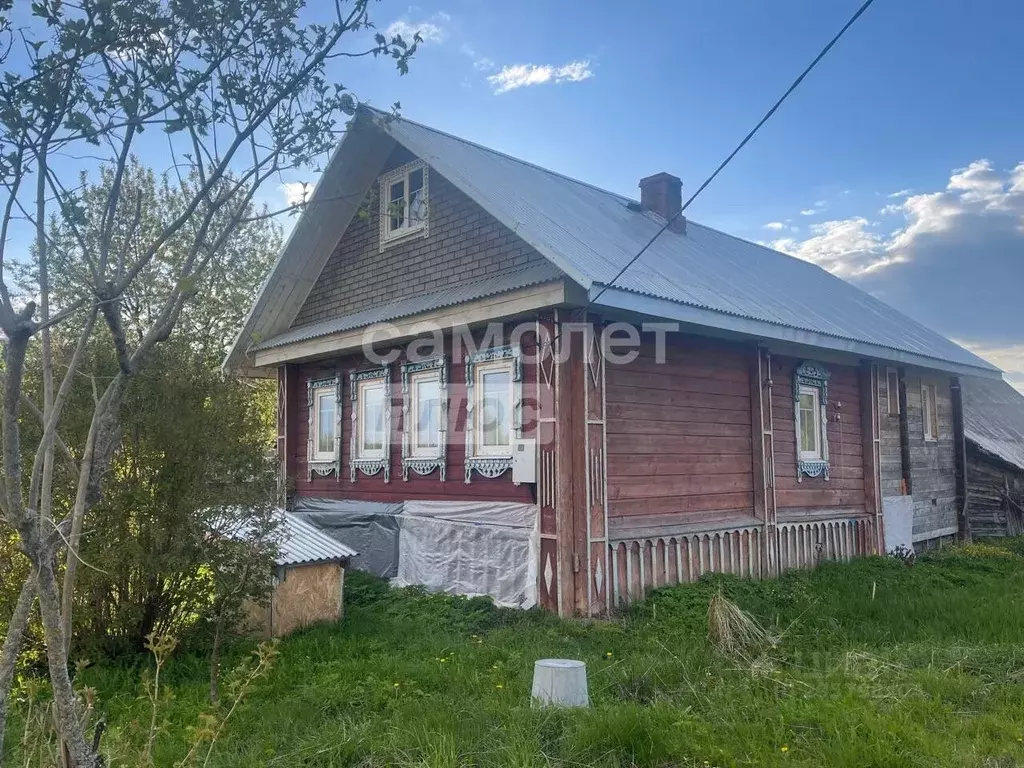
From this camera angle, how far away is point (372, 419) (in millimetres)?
10945

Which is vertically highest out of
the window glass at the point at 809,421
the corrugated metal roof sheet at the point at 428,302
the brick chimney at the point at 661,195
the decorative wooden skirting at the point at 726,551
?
the brick chimney at the point at 661,195

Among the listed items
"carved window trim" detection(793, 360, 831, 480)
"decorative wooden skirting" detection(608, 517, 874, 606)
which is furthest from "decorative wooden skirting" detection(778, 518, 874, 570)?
"carved window trim" detection(793, 360, 831, 480)

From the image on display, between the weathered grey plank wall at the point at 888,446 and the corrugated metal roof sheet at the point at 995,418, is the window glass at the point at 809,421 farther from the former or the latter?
the corrugated metal roof sheet at the point at 995,418

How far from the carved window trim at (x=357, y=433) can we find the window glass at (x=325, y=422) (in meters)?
0.67

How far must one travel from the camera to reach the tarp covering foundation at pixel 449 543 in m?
8.41

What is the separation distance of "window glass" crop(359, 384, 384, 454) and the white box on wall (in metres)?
2.84

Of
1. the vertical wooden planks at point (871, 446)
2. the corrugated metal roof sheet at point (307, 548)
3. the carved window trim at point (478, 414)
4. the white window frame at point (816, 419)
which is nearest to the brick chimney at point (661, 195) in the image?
the white window frame at point (816, 419)

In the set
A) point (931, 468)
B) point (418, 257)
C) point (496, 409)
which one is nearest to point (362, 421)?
point (418, 257)

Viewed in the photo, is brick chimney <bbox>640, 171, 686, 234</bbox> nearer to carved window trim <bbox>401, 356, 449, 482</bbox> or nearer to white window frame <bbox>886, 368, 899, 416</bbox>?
white window frame <bbox>886, 368, 899, 416</bbox>

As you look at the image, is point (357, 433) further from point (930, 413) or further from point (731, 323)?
point (930, 413)

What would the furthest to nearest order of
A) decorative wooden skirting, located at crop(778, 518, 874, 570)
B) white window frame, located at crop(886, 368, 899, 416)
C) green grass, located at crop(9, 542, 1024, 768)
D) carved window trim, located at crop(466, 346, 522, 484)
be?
white window frame, located at crop(886, 368, 899, 416) → decorative wooden skirting, located at crop(778, 518, 874, 570) → carved window trim, located at crop(466, 346, 522, 484) → green grass, located at crop(9, 542, 1024, 768)

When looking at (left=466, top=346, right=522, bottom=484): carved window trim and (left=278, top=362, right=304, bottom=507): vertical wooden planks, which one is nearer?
(left=466, top=346, right=522, bottom=484): carved window trim

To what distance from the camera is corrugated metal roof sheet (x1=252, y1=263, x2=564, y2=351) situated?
802 cm

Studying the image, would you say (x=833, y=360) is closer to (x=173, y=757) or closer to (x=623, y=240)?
(x=623, y=240)
